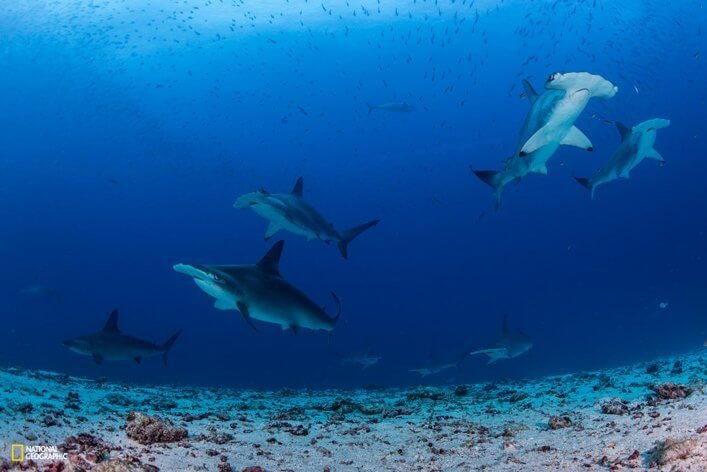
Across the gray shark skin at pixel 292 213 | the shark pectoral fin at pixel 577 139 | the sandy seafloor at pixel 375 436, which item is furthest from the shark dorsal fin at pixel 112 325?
the shark pectoral fin at pixel 577 139

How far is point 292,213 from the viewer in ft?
29.1

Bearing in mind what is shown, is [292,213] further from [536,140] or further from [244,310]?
[536,140]

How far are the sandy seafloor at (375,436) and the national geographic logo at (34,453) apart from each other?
0.06 m

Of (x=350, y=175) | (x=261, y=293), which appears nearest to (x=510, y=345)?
(x=261, y=293)

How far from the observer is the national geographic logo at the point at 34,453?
3268 mm

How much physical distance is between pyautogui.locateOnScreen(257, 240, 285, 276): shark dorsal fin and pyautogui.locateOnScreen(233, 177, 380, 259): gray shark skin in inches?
75.4

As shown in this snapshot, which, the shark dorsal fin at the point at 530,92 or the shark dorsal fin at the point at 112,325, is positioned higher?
the shark dorsal fin at the point at 530,92

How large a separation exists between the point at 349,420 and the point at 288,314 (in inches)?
66.6

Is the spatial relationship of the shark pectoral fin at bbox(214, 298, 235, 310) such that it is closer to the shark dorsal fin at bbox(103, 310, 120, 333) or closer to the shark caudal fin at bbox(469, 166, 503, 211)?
the shark caudal fin at bbox(469, 166, 503, 211)

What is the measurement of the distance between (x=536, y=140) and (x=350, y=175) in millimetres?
79302

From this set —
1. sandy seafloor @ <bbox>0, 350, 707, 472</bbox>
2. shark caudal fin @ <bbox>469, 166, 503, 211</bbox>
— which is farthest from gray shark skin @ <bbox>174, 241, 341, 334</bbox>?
shark caudal fin @ <bbox>469, 166, 503, 211</bbox>

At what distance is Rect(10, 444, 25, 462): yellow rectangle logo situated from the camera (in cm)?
325

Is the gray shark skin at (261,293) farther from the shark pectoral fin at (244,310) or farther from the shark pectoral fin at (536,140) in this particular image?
the shark pectoral fin at (536,140)

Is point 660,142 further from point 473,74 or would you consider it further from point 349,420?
point 349,420
